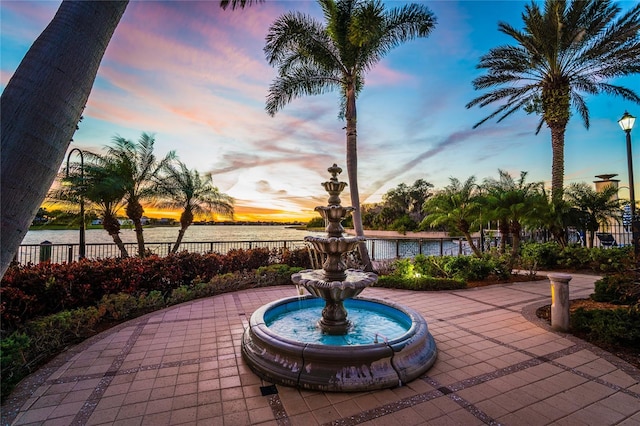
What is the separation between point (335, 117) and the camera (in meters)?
13.8

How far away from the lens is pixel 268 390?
11.3 ft

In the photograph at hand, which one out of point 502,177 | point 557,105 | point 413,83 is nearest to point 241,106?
point 413,83

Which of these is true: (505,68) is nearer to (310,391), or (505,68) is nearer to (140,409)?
(310,391)

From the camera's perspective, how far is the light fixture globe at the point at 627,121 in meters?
9.59

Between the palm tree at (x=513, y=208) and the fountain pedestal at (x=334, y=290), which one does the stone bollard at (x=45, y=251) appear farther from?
the palm tree at (x=513, y=208)

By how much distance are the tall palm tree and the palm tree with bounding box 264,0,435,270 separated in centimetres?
961

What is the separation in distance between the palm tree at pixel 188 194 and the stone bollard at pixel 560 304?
15450mm

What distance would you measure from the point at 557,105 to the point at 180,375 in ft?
61.2

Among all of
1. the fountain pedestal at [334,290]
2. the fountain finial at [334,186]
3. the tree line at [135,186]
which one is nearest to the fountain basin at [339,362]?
the fountain pedestal at [334,290]

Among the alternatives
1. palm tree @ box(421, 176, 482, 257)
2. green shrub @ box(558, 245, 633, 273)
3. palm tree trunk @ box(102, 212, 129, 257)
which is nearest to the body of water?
palm tree trunk @ box(102, 212, 129, 257)

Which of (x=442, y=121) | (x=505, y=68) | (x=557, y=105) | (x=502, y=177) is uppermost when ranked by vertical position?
(x=505, y=68)

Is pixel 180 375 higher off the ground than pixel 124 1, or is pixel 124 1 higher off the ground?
pixel 124 1

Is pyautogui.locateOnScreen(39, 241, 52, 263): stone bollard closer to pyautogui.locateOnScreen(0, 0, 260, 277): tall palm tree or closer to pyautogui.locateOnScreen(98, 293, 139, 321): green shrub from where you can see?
pyautogui.locateOnScreen(98, 293, 139, 321): green shrub

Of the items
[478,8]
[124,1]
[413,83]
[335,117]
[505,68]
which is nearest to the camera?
[124,1]
